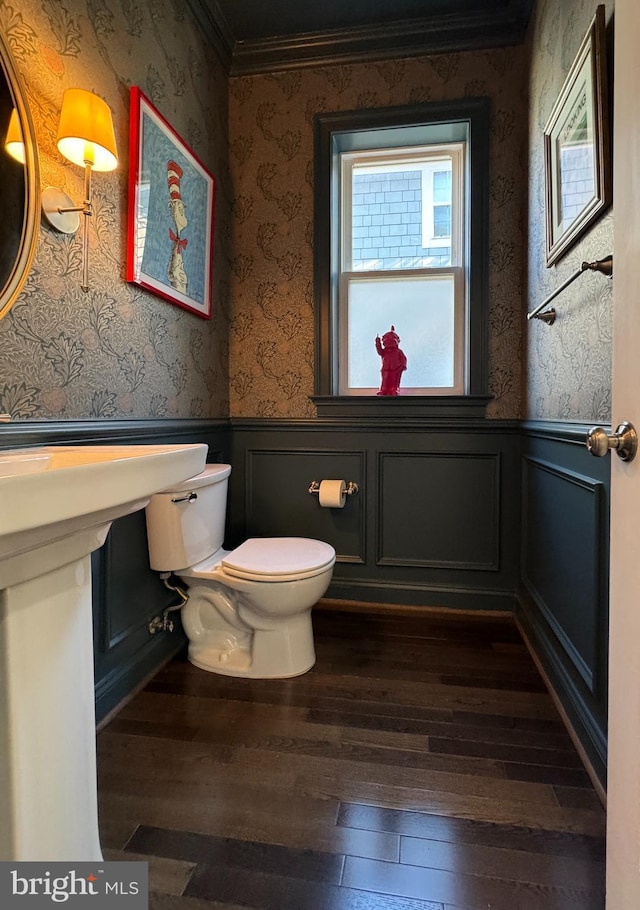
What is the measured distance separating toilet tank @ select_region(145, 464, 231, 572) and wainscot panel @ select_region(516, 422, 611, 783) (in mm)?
1166

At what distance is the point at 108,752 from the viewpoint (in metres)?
1.29

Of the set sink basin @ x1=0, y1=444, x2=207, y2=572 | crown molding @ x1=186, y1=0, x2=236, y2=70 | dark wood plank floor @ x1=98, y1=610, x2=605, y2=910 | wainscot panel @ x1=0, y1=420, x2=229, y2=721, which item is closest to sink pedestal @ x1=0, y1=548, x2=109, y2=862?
sink basin @ x1=0, y1=444, x2=207, y2=572

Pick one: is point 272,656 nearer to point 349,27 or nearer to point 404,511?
point 404,511

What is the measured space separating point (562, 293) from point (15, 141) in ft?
5.12

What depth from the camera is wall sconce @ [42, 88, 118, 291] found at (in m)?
1.16

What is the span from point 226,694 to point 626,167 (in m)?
1.66

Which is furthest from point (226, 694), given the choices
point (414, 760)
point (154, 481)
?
point (154, 481)

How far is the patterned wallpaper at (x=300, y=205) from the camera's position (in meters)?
2.13

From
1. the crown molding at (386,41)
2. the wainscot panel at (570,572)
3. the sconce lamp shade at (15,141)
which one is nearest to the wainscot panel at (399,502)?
the wainscot panel at (570,572)

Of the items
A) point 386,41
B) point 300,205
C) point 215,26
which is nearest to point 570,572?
point 300,205

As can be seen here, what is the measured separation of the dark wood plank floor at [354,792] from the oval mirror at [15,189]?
3.95 ft

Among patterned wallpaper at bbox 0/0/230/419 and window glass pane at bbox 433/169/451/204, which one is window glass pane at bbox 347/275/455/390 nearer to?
window glass pane at bbox 433/169/451/204

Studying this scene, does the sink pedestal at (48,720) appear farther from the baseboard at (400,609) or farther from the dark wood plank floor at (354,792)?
the baseboard at (400,609)

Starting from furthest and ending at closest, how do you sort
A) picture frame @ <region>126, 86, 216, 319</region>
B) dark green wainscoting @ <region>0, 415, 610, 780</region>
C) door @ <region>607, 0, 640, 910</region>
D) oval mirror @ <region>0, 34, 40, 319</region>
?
1. dark green wainscoting @ <region>0, 415, 610, 780</region>
2. picture frame @ <region>126, 86, 216, 319</region>
3. oval mirror @ <region>0, 34, 40, 319</region>
4. door @ <region>607, 0, 640, 910</region>
